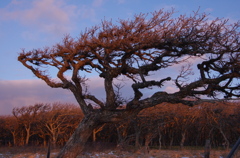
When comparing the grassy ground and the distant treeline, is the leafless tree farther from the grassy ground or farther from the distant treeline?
the grassy ground

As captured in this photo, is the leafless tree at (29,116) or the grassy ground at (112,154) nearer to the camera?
the grassy ground at (112,154)

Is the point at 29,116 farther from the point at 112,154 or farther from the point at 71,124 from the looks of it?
Answer: the point at 112,154

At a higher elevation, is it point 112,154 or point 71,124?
point 71,124

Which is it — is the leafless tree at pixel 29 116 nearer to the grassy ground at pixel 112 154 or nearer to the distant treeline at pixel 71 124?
the distant treeline at pixel 71 124

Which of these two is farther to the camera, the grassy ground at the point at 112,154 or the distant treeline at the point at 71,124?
the distant treeline at the point at 71,124

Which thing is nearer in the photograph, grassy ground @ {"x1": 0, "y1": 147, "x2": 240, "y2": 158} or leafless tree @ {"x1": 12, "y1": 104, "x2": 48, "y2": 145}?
grassy ground @ {"x1": 0, "y1": 147, "x2": 240, "y2": 158}

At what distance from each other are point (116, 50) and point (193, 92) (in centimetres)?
316

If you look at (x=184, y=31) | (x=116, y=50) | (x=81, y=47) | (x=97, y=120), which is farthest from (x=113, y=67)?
(x=184, y=31)

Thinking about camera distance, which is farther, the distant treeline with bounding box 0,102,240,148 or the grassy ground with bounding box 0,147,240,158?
the distant treeline with bounding box 0,102,240,148

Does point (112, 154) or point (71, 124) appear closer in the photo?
point (112, 154)

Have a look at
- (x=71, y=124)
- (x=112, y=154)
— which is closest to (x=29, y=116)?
(x=71, y=124)

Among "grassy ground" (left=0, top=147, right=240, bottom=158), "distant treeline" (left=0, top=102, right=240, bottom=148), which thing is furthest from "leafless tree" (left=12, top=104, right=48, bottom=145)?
"grassy ground" (left=0, top=147, right=240, bottom=158)

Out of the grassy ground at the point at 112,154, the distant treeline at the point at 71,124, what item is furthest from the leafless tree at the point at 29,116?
the grassy ground at the point at 112,154

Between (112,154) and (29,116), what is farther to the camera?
(29,116)
